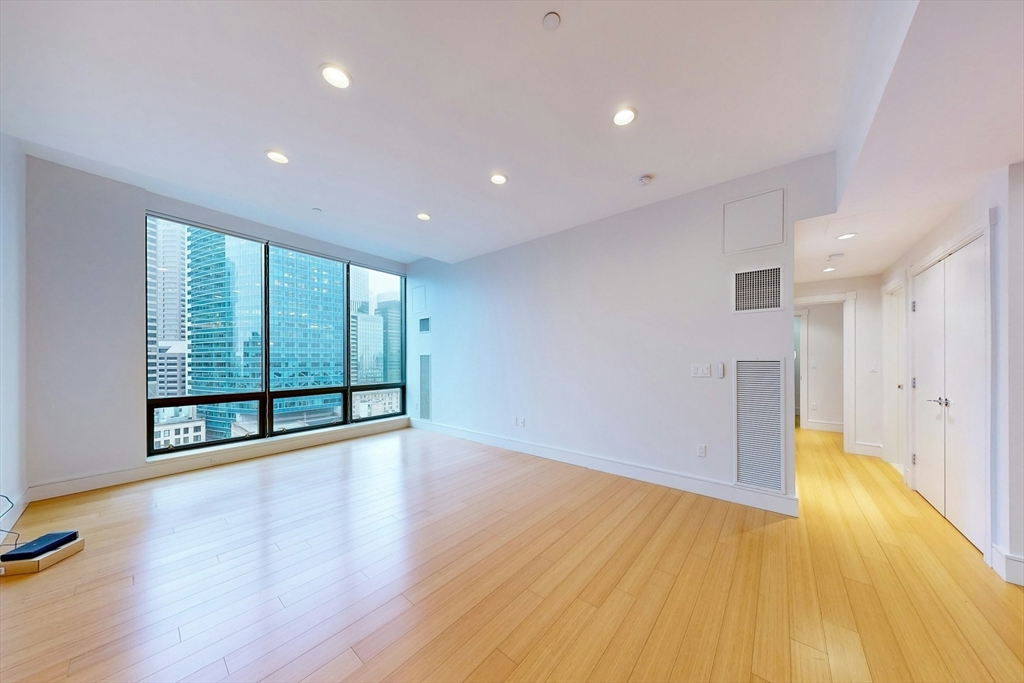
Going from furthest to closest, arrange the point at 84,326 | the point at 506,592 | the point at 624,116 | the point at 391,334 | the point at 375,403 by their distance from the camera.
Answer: the point at 391,334, the point at 375,403, the point at 84,326, the point at 624,116, the point at 506,592

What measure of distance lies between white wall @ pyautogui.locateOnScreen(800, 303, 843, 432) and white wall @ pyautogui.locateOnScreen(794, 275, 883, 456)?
1.45m

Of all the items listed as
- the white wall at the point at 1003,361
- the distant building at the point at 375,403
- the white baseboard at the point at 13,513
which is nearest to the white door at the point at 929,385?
the white wall at the point at 1003,361

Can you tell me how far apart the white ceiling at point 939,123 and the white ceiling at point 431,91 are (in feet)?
1.56

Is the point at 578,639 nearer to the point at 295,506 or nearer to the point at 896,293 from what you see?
the point at 295,506

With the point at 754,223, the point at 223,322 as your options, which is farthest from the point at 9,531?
the point at 754,223

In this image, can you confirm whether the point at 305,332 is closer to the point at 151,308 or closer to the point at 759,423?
the point at 151,308

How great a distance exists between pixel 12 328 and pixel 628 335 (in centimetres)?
555

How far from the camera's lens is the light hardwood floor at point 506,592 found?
147 cm

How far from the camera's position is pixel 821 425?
5801mm

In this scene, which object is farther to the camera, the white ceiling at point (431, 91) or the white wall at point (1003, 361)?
the white wall at point (1003, 361)

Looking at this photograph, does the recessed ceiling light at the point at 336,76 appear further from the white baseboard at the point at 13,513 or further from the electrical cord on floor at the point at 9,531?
the white baseboard at the point at 13,513

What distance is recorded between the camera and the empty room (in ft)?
5.22

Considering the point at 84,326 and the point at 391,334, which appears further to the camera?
the point at 391,334

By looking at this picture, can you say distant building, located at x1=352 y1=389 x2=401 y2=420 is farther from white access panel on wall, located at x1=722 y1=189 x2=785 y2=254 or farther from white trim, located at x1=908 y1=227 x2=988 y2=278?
white trim, located at x1=908 y1=227 x2=988 y2=278
